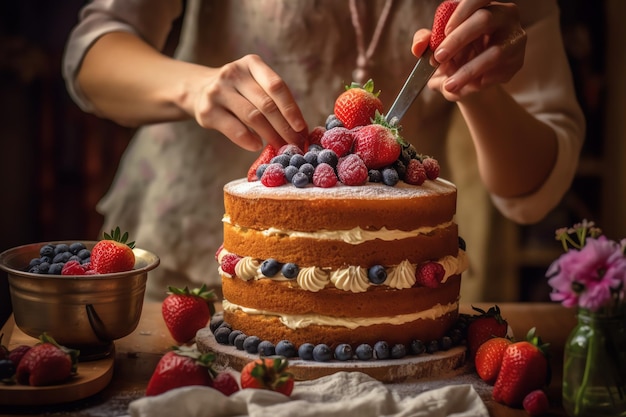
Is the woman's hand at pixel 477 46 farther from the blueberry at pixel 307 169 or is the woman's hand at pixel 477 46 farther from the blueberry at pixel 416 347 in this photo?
the blueberry at pixel 416 347

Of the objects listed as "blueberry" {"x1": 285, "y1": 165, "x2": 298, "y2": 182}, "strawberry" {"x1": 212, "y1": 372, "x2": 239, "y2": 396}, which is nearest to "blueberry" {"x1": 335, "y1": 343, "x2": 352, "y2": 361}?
"strawberry" {"x1": 212, "y1": 372, "x2": 239, "y2": 396}

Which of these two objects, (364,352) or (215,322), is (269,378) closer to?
(364,352)

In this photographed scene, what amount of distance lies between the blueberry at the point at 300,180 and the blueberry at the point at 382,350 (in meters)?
0.33

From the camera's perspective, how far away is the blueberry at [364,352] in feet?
5.22

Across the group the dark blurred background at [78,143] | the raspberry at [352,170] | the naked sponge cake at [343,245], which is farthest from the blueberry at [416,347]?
the dark blurred background at [78,143]

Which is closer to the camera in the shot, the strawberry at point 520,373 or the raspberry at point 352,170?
the strawberry at point 520,373

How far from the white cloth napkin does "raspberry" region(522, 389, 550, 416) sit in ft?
0.28

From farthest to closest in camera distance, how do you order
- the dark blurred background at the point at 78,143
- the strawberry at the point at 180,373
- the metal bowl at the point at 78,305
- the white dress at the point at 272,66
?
the dark blurred background at the point at 78,143, the white dress at the point at 272,66, the metal bowl at the point at 78,305, the strawberry at the point at 180,373

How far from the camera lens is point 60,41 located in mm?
3746

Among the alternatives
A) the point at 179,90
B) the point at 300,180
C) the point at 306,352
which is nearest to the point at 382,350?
the point at 306,352

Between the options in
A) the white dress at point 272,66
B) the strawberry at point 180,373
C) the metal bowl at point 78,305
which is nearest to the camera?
the strawberry at point 180,373

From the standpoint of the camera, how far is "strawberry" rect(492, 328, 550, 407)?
4.81ft

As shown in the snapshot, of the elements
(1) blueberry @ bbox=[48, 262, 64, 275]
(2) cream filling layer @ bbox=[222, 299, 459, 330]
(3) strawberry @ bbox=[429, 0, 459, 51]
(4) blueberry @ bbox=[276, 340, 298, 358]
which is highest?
(3) strawberry @ bbox=[429, 0, 459, 51]

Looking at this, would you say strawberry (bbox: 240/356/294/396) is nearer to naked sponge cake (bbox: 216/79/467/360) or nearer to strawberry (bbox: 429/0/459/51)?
naked sponge cake (bbox: 216/79/467/360)
